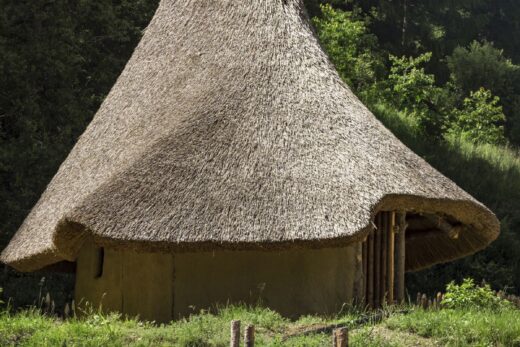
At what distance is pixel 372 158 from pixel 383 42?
73.7 ft

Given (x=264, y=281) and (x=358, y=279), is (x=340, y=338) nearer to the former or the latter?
(x=264, y=281)

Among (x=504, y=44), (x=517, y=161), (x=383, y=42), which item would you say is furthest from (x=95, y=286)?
(x=504, y=44)

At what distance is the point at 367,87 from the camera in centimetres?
2955

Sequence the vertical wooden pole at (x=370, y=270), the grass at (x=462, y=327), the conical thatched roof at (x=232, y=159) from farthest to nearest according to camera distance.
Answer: the vertical wooden pole at (x=370, y=270), the conical thatched roof at (x=232, y=159), the grass at (x=462, y=327)

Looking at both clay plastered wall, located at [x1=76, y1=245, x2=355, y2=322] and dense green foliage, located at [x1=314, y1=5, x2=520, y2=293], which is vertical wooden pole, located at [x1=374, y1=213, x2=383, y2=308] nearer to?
clay plastered wall, located at [x1=76, y1=245, x2=355, y2=322]

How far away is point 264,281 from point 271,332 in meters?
2.35

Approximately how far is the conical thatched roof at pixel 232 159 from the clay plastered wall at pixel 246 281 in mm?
929

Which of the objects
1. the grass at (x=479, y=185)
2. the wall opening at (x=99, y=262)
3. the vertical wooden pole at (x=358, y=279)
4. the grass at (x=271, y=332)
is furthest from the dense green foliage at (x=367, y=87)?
the grass at (x=271, y=332)

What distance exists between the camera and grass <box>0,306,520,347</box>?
34.7ft

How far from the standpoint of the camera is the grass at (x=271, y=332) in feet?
34.7

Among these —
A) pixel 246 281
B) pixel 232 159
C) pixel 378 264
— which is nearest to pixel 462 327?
pixel 246 281

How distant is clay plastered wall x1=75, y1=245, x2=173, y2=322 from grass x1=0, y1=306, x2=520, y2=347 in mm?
1823

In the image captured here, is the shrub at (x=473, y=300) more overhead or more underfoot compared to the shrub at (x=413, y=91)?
more underfoot

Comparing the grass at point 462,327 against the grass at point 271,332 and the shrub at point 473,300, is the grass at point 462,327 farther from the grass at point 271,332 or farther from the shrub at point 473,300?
the shrub at point 473,300
